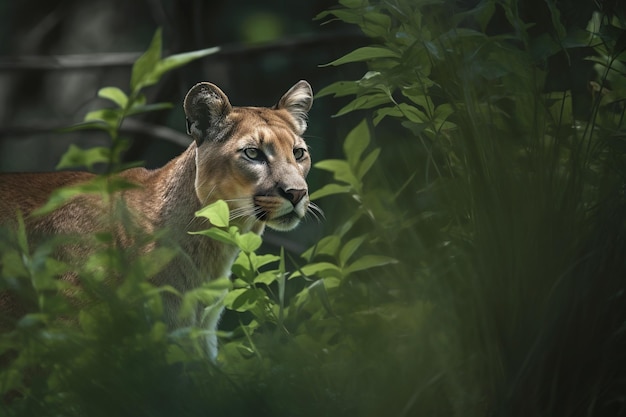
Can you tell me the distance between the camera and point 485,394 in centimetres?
96

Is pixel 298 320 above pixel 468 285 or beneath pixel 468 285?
beneath

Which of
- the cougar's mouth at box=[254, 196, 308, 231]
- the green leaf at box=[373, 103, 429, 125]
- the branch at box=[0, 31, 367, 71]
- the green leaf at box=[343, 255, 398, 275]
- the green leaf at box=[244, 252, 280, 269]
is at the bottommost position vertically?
the cougar's mouth at box=[254, 196, 308, 231]

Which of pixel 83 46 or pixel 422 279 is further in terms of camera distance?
pixel 83 46

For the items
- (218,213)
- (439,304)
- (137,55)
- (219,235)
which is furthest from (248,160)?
(137,55)

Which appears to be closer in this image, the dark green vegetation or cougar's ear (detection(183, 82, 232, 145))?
the dark green vegetation

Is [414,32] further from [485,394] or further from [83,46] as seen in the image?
[83,46]

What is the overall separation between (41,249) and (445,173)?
47 centimetres

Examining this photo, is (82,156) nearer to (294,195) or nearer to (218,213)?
(218,213)

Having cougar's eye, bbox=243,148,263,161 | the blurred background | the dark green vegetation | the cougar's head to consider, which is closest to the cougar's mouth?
the cougar's head

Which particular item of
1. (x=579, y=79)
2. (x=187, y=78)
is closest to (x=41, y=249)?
(x=579, y=79)

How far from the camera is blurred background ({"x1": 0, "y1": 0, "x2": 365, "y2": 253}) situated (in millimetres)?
4945

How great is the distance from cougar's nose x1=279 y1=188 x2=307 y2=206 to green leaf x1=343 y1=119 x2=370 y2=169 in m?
1.02

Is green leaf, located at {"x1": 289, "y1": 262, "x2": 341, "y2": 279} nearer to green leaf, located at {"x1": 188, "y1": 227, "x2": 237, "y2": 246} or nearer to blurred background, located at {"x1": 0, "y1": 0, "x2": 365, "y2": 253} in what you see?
green leaf, located at {"x1": 188, "y1": 227, "x2": 237, "y2": 246}

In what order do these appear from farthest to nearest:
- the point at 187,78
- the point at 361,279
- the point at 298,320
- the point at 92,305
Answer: the point at 187,78
the point at 298,320
the point at 361,279
the point at 92,305
